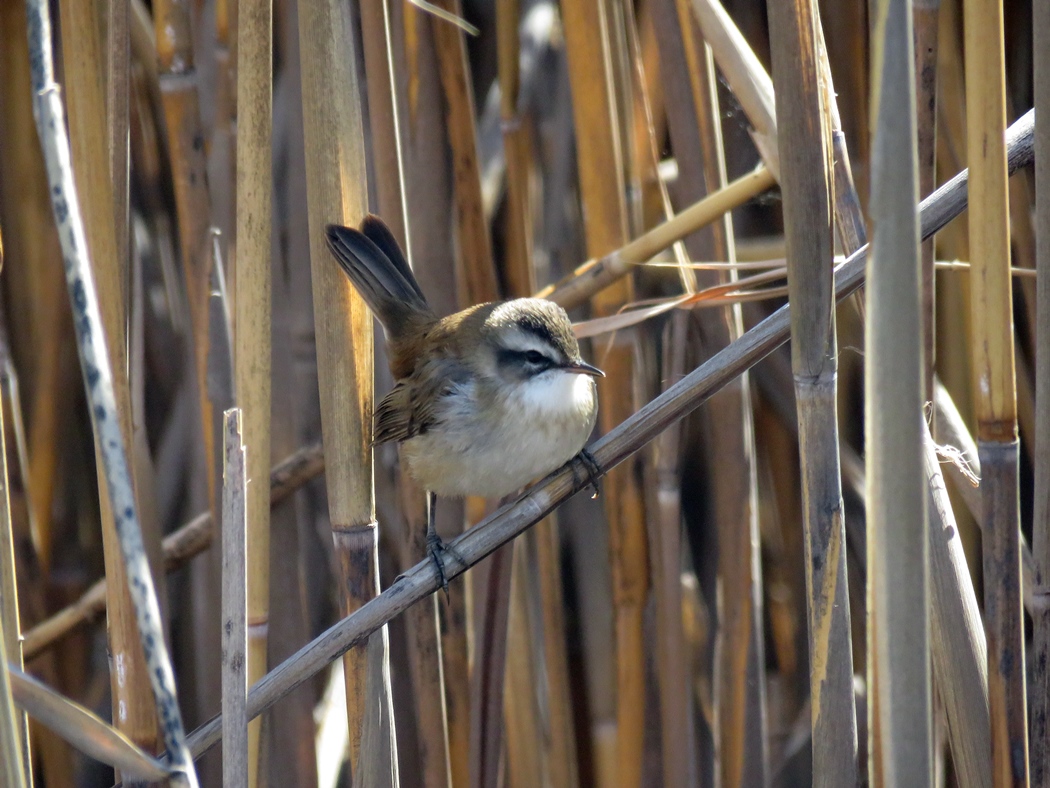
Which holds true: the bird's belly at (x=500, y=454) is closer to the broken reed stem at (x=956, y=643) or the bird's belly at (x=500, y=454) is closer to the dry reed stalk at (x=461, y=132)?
the dry reed stalk at (x=461, y=132)

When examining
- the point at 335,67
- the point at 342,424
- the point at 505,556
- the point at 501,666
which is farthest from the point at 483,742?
the point at 335,67

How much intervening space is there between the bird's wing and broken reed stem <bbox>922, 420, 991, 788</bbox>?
978 millimetres

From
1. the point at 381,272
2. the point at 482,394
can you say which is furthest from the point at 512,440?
the point at 381,272

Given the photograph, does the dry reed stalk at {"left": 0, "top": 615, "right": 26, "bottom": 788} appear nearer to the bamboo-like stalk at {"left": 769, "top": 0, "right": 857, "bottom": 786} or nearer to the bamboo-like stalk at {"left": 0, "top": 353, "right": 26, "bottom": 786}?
the bamboo-like stalk at {"left": 0, "top": 353, "right": 26, "bottom": 786}

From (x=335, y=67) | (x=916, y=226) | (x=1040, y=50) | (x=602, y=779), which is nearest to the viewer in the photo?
(x=916, y=226)

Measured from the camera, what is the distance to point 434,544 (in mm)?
1981

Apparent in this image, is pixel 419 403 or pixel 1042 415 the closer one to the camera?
pixel 1042 415

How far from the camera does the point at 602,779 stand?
7.97ft

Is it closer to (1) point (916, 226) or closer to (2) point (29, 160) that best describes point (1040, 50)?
(1) point (916, 226)

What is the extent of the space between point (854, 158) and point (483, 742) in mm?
1543

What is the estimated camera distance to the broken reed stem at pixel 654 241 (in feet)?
5.69

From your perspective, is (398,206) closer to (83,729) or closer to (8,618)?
(8,618)

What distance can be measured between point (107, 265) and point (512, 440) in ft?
2.73

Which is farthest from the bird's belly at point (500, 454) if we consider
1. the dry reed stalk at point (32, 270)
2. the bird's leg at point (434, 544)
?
the dry reed stalk at point (32, 270)
